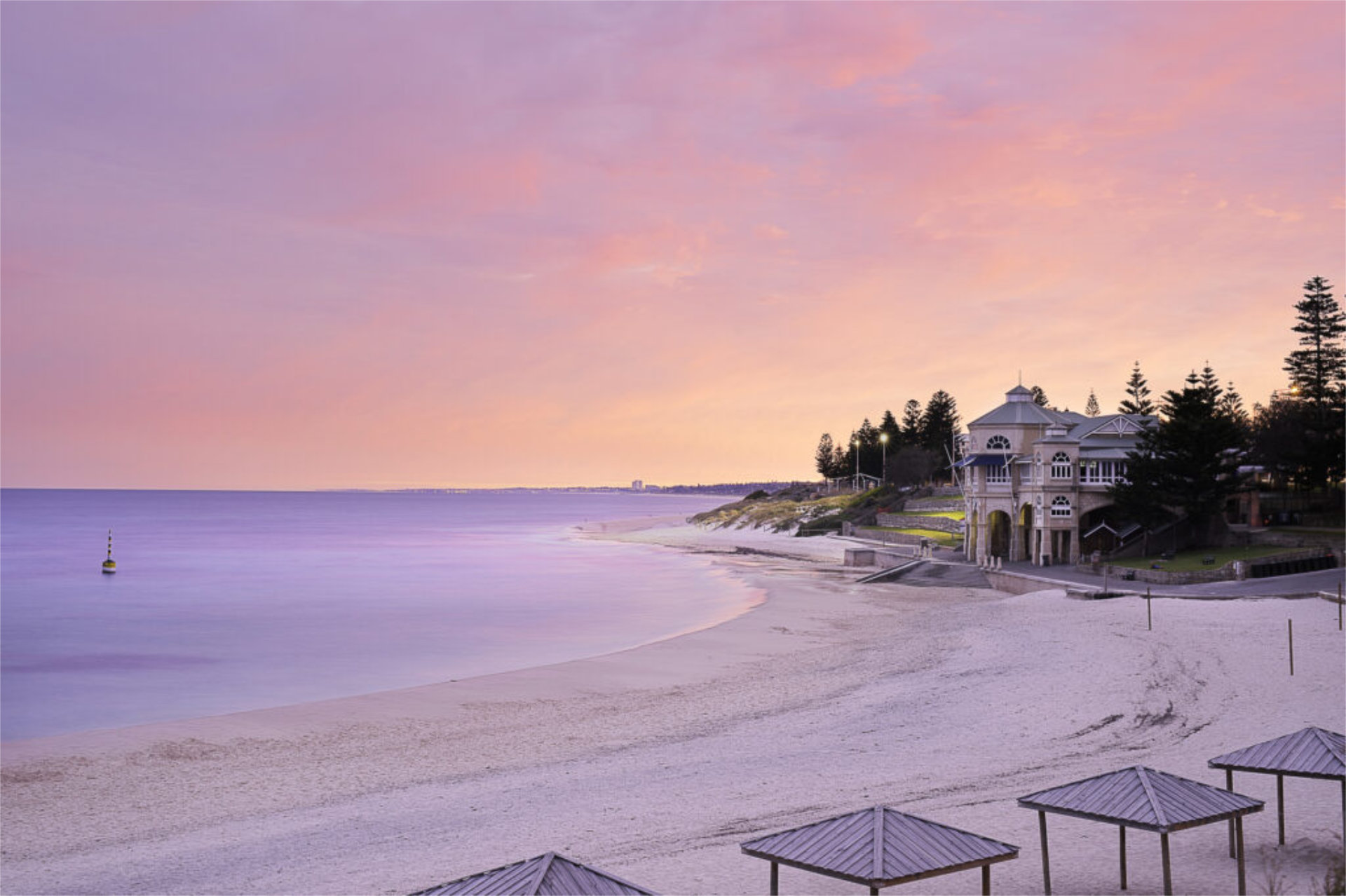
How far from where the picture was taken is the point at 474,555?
84.1 meters

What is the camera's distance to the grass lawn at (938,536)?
61.6m

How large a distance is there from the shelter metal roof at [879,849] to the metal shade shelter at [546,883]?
168 cm

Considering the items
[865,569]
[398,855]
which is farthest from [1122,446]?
[398,855]

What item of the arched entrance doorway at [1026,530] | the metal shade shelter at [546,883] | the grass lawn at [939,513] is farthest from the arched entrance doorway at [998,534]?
the metal shade shelter at [546,883]

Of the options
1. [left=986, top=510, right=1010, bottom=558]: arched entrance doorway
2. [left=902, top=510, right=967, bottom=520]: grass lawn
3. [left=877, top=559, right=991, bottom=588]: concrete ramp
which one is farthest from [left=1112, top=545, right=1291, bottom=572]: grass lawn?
[left=902, top=510, right=967, bottom=520]: grass lawn

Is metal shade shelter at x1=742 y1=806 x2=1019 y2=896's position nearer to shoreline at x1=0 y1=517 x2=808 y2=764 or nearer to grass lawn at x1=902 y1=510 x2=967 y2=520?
shoreline at x1=0 y1=517 x2=808 y2=764

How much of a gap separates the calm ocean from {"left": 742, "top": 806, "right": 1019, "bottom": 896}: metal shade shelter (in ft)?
68.5

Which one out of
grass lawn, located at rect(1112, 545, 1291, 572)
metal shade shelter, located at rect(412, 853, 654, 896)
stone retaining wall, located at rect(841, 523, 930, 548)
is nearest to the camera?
metal shade shelter, located at rect(412, 853, 654, 896)

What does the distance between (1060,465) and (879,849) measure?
4323 centimetres

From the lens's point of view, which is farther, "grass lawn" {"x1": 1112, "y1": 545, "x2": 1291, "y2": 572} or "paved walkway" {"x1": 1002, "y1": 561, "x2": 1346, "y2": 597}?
"grass lawn" {"x1": 1112, "y1": 545, "x2": 1291, "y2": 572}

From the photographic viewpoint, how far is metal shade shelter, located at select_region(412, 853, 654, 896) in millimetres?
7516

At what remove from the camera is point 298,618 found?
45125mm

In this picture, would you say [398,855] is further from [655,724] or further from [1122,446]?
[1122,446]

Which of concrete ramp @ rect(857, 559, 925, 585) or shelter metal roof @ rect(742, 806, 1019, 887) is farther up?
shelter metal roof @ rect(742, 806, 1019, 887)
